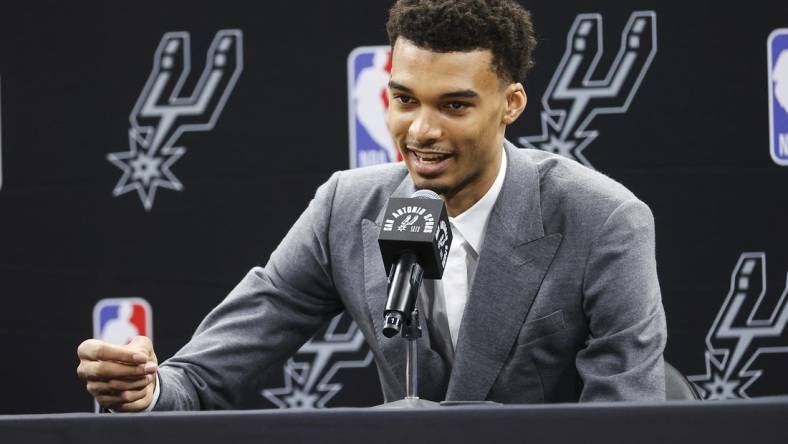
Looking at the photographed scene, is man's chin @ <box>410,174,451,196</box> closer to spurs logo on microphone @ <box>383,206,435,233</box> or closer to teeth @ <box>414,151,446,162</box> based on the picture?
teeth @ <box>414,151,446,162</box>

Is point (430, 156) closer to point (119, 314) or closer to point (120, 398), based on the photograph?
point (120, 398)

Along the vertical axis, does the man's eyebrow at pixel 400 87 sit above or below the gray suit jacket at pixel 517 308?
above

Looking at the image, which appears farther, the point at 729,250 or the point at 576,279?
the point at 729,250

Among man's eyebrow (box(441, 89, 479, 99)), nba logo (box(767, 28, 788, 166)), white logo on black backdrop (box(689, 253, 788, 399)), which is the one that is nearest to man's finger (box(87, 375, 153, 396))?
man's eyebrow (box(441, 89, 479, 99))

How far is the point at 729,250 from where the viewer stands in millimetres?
2557

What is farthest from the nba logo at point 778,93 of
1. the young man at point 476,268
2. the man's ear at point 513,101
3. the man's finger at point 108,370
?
the man's finger at point 108,370

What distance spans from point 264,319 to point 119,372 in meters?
0.44

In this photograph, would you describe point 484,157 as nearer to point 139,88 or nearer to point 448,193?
point 448,193

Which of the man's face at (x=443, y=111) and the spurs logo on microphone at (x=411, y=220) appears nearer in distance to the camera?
the spurs logo on microphone at (x=411, y=220)

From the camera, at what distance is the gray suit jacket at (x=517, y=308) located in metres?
1.75

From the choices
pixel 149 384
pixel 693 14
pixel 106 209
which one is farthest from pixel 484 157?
pixel 106 209

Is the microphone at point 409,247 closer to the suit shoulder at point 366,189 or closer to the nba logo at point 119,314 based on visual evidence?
the suit shoulder at point 366,189

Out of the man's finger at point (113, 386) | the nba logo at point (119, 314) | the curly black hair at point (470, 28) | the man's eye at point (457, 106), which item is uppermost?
the curly black hair at point (470, 28)

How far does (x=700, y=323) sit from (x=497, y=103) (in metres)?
1.04
